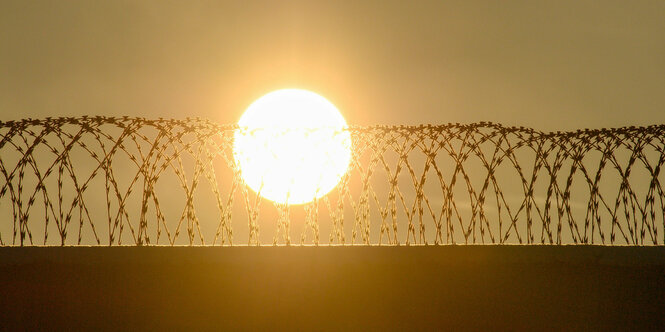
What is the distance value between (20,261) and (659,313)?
180 inches

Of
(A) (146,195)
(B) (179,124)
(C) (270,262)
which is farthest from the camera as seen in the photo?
(B) (179,124)

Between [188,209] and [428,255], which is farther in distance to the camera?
[188,209]

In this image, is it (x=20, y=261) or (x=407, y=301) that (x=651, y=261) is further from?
(x=20, y=261)

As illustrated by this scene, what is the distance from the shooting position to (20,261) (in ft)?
17.9

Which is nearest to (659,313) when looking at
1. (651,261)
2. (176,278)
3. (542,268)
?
(651,261)

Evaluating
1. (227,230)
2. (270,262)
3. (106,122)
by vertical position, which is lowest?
(270,262)

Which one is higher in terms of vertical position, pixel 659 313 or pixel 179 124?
pixel 179 124

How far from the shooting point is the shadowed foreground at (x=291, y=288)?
210 inches

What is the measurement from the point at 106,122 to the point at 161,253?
2082mm

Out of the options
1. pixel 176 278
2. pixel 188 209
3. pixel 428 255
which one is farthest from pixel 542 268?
pixel 188 209

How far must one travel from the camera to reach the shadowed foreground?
5336 mm

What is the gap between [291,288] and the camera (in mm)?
5352

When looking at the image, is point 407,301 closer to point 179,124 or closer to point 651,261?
point 651,261

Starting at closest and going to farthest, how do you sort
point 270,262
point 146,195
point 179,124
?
point 270,262
point 146,195
point 179,124
